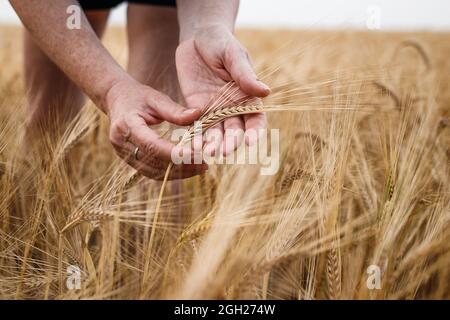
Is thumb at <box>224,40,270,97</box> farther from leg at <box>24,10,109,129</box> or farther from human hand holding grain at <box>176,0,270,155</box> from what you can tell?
leg at <box>24,10,109,129</box>

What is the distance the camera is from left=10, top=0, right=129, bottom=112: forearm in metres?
1.13

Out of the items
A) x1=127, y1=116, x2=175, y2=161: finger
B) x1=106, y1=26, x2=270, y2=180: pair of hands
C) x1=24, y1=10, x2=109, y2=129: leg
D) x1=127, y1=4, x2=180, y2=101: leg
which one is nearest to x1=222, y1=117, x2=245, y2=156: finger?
x1=106, y1=26, x2=270, y2=180: pair of hands

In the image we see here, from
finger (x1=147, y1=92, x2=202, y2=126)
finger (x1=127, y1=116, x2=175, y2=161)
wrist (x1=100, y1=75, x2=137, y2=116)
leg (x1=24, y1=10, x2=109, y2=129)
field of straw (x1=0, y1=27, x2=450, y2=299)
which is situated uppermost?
leg (x1=24, y1=10, x2=109, y2=129)

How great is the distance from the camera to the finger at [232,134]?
38.4 inches

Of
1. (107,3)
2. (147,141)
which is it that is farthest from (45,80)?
(147,141)

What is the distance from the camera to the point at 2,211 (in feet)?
3.39

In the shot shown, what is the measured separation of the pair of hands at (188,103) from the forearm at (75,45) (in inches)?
1.5

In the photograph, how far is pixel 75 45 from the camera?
113cm

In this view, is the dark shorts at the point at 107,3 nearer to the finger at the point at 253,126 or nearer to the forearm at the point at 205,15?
the forearm at the point at 205,15

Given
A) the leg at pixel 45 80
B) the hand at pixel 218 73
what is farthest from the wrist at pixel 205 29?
the leg at pixel 45 80

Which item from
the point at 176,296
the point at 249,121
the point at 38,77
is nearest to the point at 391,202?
the point at 249,121

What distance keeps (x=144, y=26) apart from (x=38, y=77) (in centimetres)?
51

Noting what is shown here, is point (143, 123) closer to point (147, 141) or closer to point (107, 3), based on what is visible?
point (147, 141)

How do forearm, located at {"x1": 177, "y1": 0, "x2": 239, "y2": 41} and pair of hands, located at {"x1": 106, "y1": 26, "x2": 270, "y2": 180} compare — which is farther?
forearm, located at {"x1": 177, "y1": 0, "x2": 239, "y2": 41}
